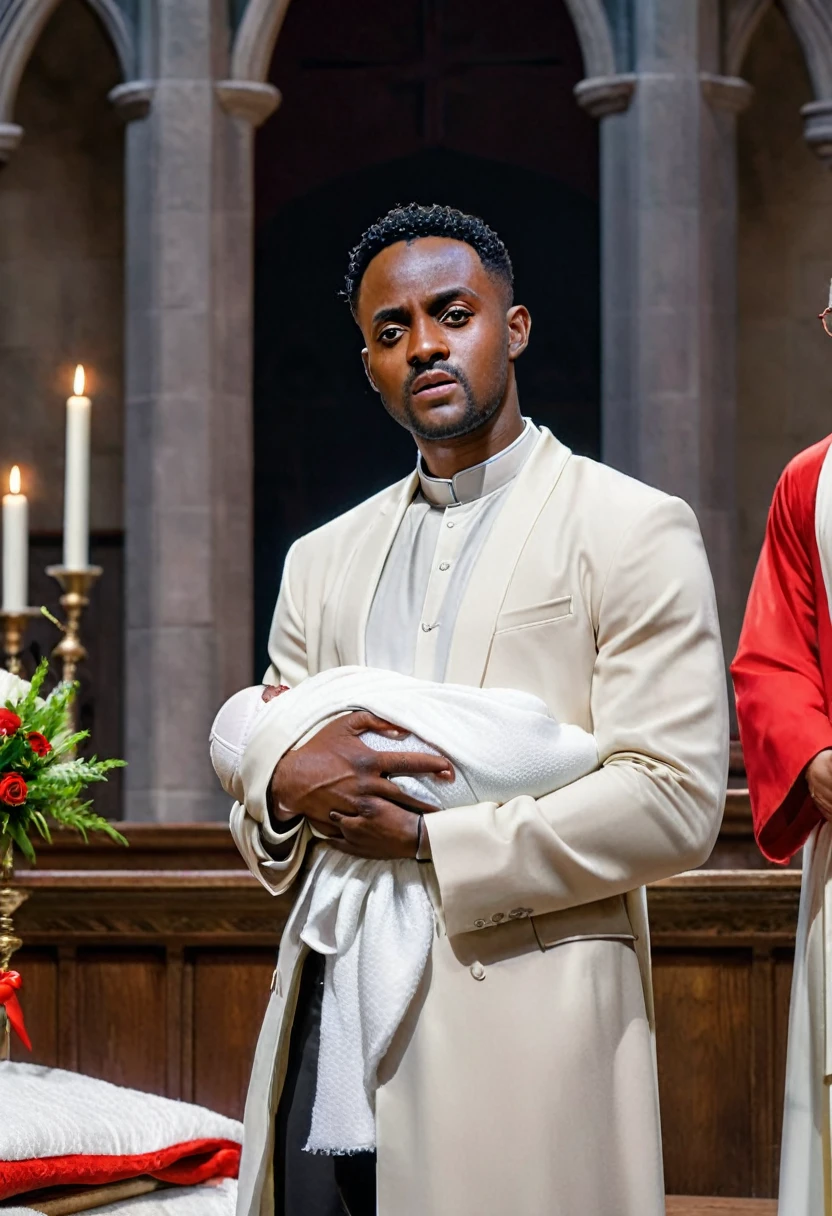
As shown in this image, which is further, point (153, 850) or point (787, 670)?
point (153, 850)

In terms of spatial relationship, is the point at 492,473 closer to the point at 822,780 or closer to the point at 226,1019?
the point at 822,780

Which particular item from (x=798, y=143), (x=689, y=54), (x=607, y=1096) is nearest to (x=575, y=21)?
(x=689, y=54)

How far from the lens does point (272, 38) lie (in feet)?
26.1

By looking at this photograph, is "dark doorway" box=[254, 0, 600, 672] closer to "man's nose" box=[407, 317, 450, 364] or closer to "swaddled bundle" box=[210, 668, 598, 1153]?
"man's nose" box=[407, 317, 450, 364]

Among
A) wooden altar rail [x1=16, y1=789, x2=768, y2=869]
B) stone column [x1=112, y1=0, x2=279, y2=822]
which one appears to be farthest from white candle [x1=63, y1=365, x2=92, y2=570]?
stone column [x1=112, y1=0, x2=279, y2=822]

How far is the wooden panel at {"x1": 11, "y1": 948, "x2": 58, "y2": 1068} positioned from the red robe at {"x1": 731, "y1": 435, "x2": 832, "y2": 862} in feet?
5.83

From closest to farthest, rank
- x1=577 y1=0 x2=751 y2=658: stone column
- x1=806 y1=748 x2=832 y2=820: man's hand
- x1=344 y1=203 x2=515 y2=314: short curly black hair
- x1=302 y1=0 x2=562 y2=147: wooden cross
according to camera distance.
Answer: x1=344 y1=203 x2=515 y2=314: short curly black hair → x1=806 y1=748 x2=832 y2=820: man's hand → x1=577 y1=0 x2=751 y2=658: stone column → x1=302 y1=0 x2=562 y2=147: wooden cross

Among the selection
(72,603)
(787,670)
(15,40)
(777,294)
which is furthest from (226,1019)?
(777,294)

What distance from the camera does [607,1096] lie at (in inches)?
85.4

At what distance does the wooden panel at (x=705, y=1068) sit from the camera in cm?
369

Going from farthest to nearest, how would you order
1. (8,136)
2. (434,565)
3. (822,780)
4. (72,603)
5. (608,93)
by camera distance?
(8,136), (608,93), (72,603), (822,780), (434,565)

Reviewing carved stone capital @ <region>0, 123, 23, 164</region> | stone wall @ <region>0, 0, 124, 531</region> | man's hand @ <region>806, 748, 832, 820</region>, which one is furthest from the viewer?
stone wall @ <region>0, 0, 124, 531</region>

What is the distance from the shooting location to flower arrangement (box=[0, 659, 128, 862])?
3361 mm

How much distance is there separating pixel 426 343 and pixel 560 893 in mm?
647
